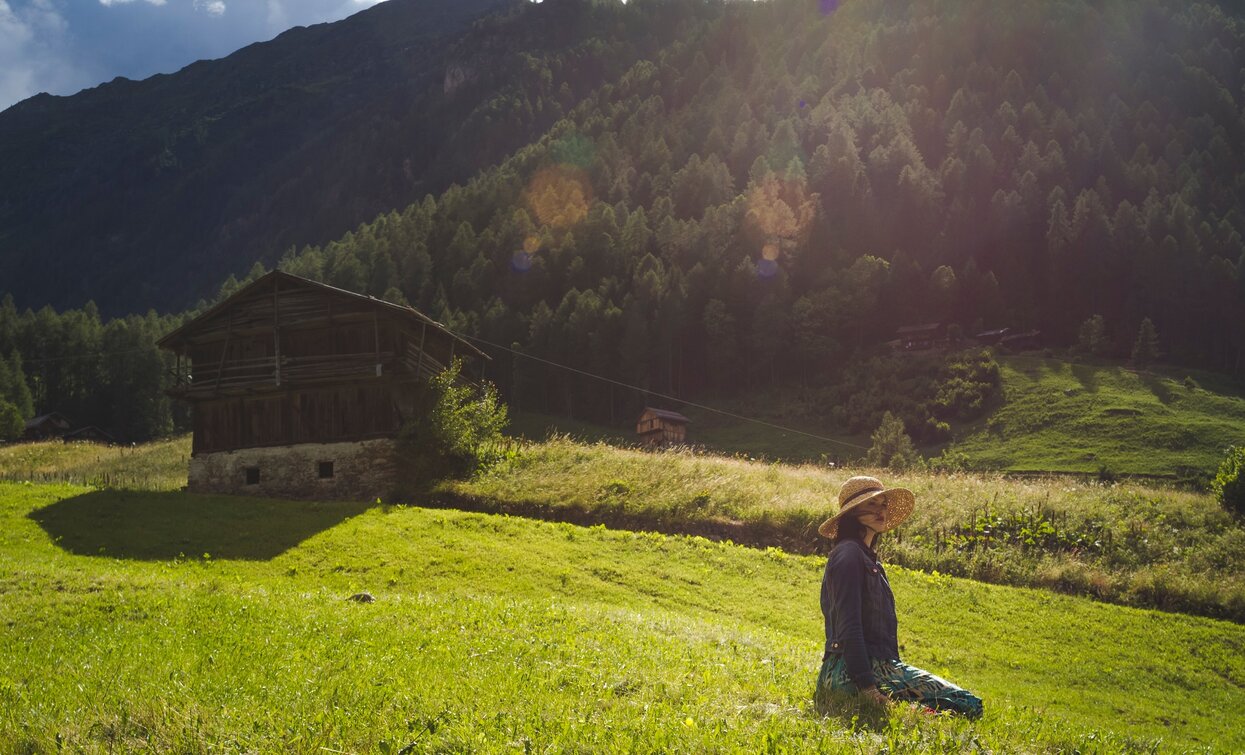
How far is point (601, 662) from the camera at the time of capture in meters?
10.1

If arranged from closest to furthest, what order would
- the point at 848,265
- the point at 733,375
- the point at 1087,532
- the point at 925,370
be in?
1. the point at 1087,532
2. the point at 925,370
3. the point at 733,375
4. the point at 848,265

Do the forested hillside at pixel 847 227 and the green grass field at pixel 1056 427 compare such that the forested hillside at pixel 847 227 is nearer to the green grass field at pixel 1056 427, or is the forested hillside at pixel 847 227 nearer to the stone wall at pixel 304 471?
the green grass field at pixel 1056 427

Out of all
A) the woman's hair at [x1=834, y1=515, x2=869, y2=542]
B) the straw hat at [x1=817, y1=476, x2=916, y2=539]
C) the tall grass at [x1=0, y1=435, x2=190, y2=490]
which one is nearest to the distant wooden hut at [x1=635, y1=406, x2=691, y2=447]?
the tall grass at [x1=0, y1=435, x2=190, y2=490]

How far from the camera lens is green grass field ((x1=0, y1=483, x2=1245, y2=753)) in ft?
23.5

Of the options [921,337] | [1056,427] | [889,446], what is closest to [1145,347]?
[921,337]

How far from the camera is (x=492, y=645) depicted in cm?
1088

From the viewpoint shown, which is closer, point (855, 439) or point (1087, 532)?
point (1087, 532)

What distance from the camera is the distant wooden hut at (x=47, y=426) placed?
114 metres

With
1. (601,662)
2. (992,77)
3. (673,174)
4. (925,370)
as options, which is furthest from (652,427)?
(992,77)

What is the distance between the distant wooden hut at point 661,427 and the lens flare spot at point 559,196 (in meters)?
72.9

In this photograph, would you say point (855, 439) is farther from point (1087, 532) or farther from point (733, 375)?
point (1087, 532)

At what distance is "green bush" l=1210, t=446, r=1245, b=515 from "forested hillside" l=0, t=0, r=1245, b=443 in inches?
2500

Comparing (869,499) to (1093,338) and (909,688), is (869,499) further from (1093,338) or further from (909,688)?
(1093,338)

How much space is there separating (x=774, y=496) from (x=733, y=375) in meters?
82.1
